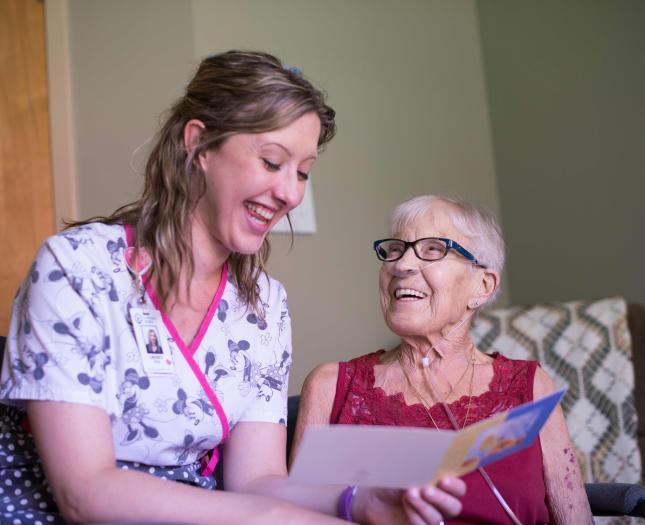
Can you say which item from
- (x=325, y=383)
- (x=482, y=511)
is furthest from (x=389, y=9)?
(x=482, y=511)

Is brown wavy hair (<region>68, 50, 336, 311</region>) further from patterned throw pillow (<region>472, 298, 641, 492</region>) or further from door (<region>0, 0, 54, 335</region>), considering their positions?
patterned throw pillow (<region>472, 298, 641, 492</region>)

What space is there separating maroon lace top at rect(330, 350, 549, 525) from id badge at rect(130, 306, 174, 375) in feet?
1.85

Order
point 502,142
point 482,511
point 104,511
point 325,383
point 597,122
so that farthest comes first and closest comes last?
point 502,142 < point 597,122 < point 325,383 < point 482,511 < point 104,511

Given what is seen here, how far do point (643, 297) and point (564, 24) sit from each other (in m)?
1.19

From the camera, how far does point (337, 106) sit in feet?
10.3

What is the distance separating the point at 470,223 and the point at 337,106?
3.97ft

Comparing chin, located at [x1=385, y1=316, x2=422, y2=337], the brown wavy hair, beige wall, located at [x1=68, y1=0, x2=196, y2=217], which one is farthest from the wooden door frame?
chin, located at [x1=385, y1=316, x2=422, y2=337]

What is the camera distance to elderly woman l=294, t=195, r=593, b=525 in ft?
6.09

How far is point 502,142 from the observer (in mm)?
3713

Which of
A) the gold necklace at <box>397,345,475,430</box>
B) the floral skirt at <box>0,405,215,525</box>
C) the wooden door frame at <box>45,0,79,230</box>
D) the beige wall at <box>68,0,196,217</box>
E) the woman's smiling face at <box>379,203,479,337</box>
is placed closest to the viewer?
the floral skirt at <box>0,405,215,525</box>

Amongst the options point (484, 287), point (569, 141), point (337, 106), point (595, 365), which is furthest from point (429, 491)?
point (569, 141)

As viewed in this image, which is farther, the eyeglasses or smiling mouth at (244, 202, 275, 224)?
the eyeglasses

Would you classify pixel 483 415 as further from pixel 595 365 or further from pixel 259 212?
pixel 595 365

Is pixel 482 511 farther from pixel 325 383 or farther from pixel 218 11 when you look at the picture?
pixel 218 11
